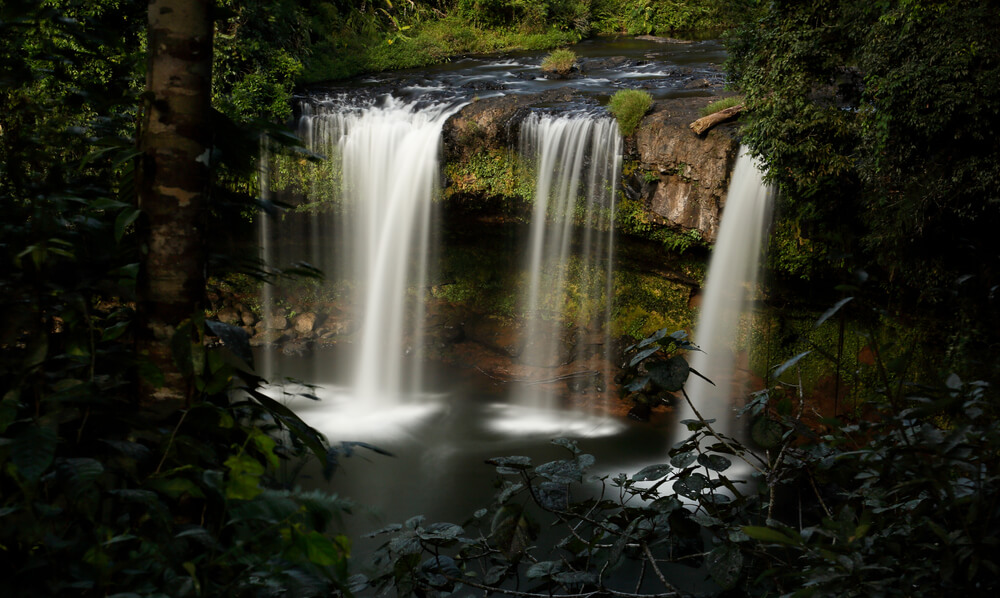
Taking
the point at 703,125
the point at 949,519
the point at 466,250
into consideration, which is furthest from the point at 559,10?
the point at 949,519

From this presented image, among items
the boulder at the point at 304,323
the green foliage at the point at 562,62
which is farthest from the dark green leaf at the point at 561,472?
the green foliage at the point at 562,62

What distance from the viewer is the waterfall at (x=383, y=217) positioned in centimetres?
1066

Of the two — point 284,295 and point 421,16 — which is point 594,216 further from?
point 421,16

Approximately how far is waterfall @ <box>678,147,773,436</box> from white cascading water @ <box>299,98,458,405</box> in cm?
439

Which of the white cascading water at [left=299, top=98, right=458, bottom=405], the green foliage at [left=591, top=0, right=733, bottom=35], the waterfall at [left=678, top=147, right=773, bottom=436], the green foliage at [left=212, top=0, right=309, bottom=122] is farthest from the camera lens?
the green foliage at [left=591, top=0, right=733, bottom=35]

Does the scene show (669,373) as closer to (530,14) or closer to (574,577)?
(574,577)

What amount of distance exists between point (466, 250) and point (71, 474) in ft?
35.1

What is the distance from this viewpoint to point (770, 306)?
8883 mm

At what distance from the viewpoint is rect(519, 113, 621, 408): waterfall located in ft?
31.4

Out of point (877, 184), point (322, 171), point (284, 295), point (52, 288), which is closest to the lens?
point (52, 288)

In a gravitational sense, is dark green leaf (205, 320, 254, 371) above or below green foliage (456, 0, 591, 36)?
below

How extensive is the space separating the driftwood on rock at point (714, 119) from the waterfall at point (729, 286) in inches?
20.4

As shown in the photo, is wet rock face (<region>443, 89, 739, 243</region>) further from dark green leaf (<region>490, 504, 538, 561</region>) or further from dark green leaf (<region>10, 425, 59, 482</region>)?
dark green leaf (<region>10, 425, 59, 482</region>)

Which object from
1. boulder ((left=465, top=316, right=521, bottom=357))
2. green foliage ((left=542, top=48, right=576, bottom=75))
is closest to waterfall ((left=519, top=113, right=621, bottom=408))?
boulder ((left=465, top=316, right=521, bottom=357))
